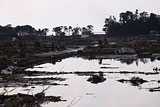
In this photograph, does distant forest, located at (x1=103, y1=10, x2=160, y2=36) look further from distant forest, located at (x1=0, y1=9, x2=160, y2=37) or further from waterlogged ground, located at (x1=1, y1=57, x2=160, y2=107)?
waterlogged ground, located at (x1=1, y1=57, x2=160, y2=107)

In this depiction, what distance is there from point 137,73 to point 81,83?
826cm

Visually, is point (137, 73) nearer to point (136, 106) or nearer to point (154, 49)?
point (136, 106)

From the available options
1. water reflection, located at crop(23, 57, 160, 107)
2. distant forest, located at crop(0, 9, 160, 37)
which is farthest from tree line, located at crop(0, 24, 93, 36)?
water reflection, located at crop(23, 57, 160, 107)

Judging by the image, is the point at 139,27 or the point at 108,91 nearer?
the point at 108,91

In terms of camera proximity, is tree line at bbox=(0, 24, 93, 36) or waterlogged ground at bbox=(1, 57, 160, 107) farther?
tree line at bbox=(0, 24, 93, 36)

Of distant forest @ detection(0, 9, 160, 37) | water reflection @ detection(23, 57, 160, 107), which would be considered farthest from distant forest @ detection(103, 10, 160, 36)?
water reflection @ detection(23, 57, 160, 107)

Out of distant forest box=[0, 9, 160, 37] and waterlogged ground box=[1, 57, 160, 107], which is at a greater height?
distant forest box=[0, 9, 160, 37]

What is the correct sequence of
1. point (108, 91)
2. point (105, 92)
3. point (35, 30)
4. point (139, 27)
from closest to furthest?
point (105, 92)
point (108, 91)
point (139, 27)
point (35, 30)

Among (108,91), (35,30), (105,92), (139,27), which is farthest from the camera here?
(35,30)

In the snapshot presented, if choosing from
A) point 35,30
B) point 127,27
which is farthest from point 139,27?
point 35,30

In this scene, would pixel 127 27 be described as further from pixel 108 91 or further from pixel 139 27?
pixel 108 91

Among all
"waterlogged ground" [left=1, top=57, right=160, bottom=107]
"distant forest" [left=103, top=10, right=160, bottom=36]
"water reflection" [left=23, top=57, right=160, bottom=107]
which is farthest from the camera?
"distant forest" [left=103, top=10, right=160, bottom=36]

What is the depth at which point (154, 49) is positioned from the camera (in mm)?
59406

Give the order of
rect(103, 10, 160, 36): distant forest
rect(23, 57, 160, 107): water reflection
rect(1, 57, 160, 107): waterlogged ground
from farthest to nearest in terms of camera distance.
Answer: rect(103, 10, 160, 36): distant forest
rect(23, 57, 160, 107): water reflection
rect(1, 57, 160, 107): waterlogged ground
